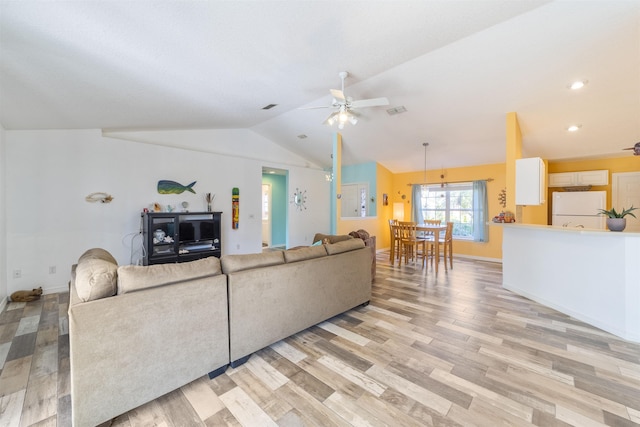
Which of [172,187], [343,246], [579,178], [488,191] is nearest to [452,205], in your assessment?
[488,191]

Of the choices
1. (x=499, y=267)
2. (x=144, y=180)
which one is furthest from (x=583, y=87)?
(x=144, y=180)

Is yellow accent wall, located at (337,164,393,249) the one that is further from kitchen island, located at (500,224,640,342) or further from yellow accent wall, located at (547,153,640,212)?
yellow accent wall, located at (547,153,640,212)

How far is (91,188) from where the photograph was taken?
13.5ft

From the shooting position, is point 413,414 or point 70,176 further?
point 70,176

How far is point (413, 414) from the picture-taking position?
1554 millimetres

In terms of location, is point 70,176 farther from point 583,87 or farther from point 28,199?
point 583,87

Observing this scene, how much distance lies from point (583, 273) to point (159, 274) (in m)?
4.31

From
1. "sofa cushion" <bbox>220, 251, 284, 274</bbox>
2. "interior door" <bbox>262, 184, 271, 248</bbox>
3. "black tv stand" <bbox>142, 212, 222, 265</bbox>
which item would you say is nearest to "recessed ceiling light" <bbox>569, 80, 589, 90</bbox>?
"sofa cushion" <bbox>220, 251, 284, 274</bbox>

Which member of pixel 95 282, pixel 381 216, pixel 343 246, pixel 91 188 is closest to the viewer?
pixel 95 282

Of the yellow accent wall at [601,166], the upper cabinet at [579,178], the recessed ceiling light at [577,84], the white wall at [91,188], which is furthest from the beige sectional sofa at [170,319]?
the yellow accent wall at [601,166]

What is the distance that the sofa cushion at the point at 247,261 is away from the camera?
206 centimetres

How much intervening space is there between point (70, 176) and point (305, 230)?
5.12 m

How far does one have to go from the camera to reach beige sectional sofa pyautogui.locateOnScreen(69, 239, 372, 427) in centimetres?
143

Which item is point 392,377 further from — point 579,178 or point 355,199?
point 579,178
